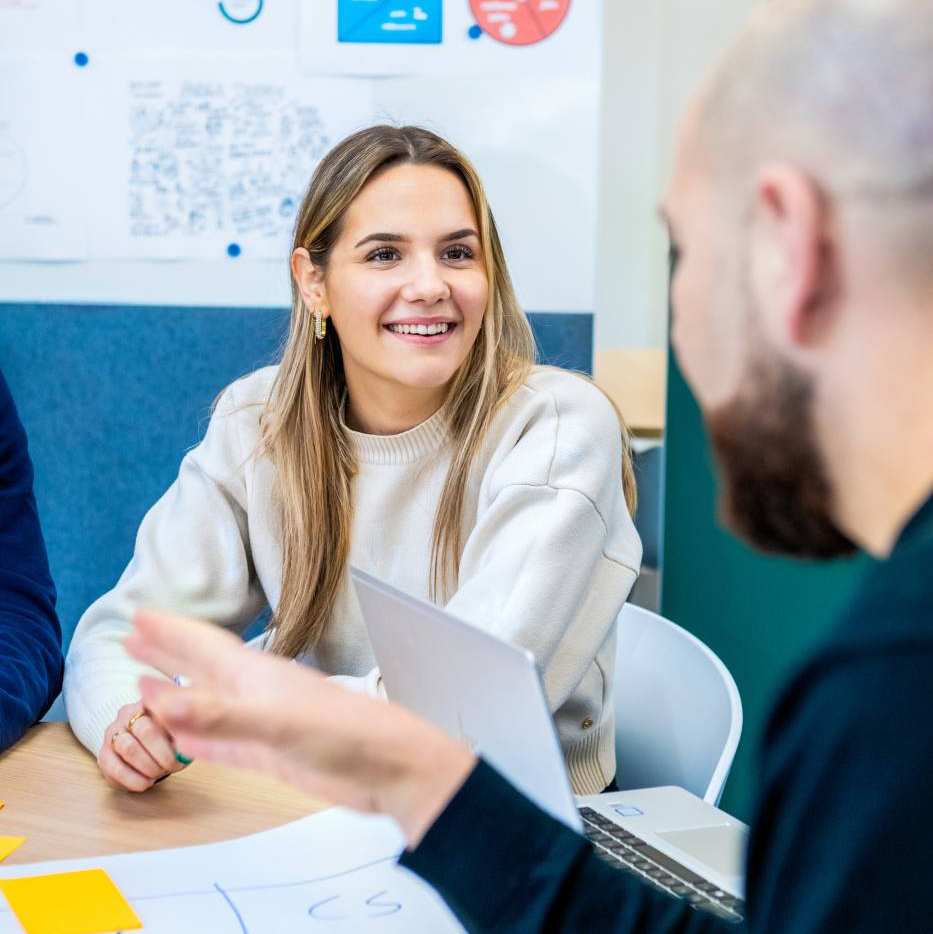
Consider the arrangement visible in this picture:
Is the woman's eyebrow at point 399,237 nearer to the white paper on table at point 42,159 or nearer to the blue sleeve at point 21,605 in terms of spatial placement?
the blue sleeve at point 21,605

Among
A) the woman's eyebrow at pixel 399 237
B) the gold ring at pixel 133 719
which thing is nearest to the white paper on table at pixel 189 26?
the woman's eyebrow at pixel 399 237

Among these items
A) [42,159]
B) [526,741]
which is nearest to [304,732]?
[526,741]

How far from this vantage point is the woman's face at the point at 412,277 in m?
1.49

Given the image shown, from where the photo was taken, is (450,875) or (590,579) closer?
(450,875)

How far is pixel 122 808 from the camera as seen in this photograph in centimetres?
106

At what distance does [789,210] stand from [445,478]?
3.26 feet

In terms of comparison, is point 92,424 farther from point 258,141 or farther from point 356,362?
point 356,362

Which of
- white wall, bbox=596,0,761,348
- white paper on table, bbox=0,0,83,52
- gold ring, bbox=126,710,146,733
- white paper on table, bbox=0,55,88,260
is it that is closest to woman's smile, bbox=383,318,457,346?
gold ring, bbox=126,710,146,733

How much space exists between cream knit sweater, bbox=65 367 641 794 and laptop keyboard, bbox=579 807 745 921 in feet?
1.14

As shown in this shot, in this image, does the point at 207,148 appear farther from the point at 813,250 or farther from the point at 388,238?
the point at 813,250

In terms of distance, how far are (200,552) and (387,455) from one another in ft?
0.81

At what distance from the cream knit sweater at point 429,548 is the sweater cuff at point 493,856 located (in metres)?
0.59

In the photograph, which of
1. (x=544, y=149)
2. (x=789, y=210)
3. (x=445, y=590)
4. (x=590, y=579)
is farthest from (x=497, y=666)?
(x=544, y=149)

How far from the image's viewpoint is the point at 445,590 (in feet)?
4.85
